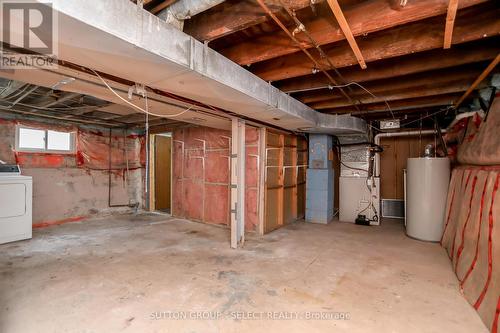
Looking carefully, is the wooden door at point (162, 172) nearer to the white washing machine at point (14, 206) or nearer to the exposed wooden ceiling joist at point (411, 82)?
the white washing machine at point (14, 206)

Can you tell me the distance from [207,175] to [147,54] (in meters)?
3.72

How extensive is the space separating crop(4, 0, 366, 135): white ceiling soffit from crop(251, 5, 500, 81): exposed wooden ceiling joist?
0.37 meters

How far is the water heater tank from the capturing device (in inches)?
155

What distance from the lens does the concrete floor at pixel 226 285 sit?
1883mm

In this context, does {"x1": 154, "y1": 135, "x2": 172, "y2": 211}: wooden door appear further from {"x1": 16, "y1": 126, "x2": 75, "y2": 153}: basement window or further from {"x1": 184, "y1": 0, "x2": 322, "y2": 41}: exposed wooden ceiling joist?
{"x1": 184, "y1": 0, "x2": 322, "y2": 41}: exposed wooden ceiling joist

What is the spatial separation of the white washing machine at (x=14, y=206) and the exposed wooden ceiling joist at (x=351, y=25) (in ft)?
13.0

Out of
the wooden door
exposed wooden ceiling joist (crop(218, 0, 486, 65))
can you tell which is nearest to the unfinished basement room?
exposed wooden ceiling joist (crop(218, 0, 486, 65))

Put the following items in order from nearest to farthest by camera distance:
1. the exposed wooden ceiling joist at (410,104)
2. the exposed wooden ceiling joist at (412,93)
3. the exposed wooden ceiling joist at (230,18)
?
the exposed wooden ceiling joist at (230,18)
the exposed wooden ceiling joist at (412,93)
the exposed wooden ceiling joist at (410,104)

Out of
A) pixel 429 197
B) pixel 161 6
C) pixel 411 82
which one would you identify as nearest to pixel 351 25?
pixel 161 6

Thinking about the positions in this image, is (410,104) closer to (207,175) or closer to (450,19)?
(450,19)

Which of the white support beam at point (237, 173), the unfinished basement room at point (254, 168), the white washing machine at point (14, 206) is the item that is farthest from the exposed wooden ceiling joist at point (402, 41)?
the white washing machine at point (14, 206)

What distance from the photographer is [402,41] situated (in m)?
2.14

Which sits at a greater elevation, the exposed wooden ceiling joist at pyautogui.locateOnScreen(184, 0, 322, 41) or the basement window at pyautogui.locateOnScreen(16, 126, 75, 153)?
the exposed wooden ceiling joist at pyautogui.locateOnScreen(184, 0, 322, 41)

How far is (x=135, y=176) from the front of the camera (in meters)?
6.38
